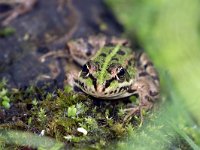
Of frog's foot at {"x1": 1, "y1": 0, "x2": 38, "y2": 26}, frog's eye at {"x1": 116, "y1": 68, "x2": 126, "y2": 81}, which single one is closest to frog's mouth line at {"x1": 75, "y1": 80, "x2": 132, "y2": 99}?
frog's eye at {"x1": 116, "y1": 68, "x2": 126, "y2": 81}

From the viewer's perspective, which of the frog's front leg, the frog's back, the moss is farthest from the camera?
the frog's front leg

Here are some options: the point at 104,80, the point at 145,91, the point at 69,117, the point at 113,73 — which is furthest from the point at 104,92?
the point at 145,91

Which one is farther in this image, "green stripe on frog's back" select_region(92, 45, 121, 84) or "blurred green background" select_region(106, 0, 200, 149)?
"blurred green background" select_region(106, 0, 200, 149)

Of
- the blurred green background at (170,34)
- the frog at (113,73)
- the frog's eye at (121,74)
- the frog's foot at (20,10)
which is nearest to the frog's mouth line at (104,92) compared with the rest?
the frog at (113,73)

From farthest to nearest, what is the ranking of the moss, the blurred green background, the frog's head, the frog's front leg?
the blurred green background, the frog's front leg, the frog's head, the moss

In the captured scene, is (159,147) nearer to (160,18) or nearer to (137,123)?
(137,123)

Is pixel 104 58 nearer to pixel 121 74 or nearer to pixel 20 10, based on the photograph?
pixel 121 74

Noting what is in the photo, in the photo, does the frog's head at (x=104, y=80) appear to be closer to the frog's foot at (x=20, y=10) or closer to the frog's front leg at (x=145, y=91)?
the frog's front leg at (x=145, y=91)

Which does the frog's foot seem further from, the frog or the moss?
the moss

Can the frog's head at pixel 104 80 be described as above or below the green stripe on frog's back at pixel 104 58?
below
